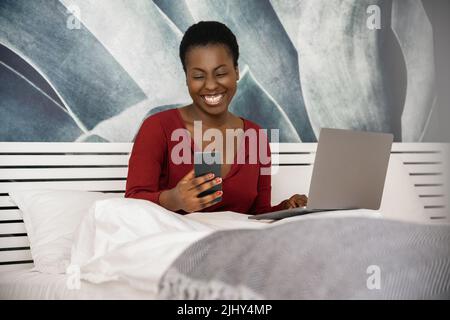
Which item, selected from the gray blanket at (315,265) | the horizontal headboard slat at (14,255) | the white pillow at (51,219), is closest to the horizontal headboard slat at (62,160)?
the white pillow at (51,219)

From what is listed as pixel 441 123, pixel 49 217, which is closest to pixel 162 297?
pixel 49 217

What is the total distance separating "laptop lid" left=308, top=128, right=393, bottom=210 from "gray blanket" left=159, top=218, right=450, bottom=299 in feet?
2.18

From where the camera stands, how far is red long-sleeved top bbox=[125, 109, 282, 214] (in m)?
2.20

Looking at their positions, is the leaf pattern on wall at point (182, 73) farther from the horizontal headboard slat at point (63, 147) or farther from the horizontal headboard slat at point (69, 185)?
the horizontal headboard slat at point (69, 185)

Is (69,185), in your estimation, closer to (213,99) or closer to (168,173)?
(168,173)

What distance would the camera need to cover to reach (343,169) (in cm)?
197

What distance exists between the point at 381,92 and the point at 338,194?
1.52 m

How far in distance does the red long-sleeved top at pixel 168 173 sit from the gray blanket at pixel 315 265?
0.87 metres

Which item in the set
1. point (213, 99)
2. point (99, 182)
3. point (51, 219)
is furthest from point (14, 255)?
point (213, 99)

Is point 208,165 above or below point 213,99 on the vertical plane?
below

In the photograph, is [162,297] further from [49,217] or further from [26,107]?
[26,107]

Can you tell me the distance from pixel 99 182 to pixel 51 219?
18.4 inches

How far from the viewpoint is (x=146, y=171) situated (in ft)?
7.26

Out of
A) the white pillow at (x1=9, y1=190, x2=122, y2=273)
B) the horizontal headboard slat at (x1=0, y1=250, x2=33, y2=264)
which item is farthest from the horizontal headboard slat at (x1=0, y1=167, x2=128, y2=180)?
the horizontal headboard slat at (x1=0, y1=250, x2=33, y2=264)
